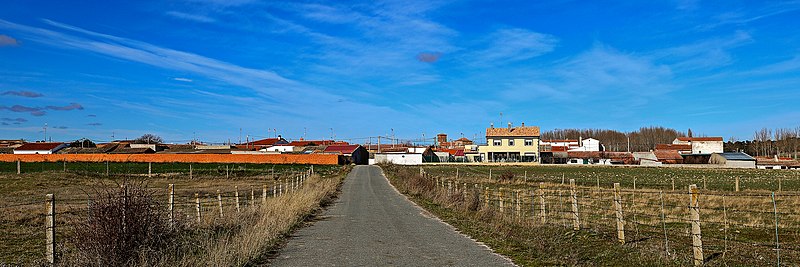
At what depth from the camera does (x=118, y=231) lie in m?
9.09

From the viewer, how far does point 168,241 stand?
10.3m

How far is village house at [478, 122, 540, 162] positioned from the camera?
102125 millimetres

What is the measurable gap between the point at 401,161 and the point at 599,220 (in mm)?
96456

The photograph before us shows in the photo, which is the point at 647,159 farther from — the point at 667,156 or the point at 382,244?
the point at 382,244

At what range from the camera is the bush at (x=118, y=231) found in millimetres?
8844

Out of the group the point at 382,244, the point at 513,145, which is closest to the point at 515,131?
the point at 513,145

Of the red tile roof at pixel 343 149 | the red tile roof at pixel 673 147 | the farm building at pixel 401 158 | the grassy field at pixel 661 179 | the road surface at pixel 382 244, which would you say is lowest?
the grassy field at pixel 661 179

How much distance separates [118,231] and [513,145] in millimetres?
96095

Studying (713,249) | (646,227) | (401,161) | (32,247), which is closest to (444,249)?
(713,249)

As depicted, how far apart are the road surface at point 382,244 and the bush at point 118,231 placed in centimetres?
202

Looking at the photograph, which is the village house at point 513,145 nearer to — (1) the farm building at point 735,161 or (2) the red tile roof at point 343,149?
(2) the red tile roof at point 343,149

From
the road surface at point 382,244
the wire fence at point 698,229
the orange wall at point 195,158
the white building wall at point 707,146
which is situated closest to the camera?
the road surface at point 382,244

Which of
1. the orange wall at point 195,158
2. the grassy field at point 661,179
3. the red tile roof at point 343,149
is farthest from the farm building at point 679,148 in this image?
the orange wall at point 195,158

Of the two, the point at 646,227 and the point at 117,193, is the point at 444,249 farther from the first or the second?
the point at 646,227
